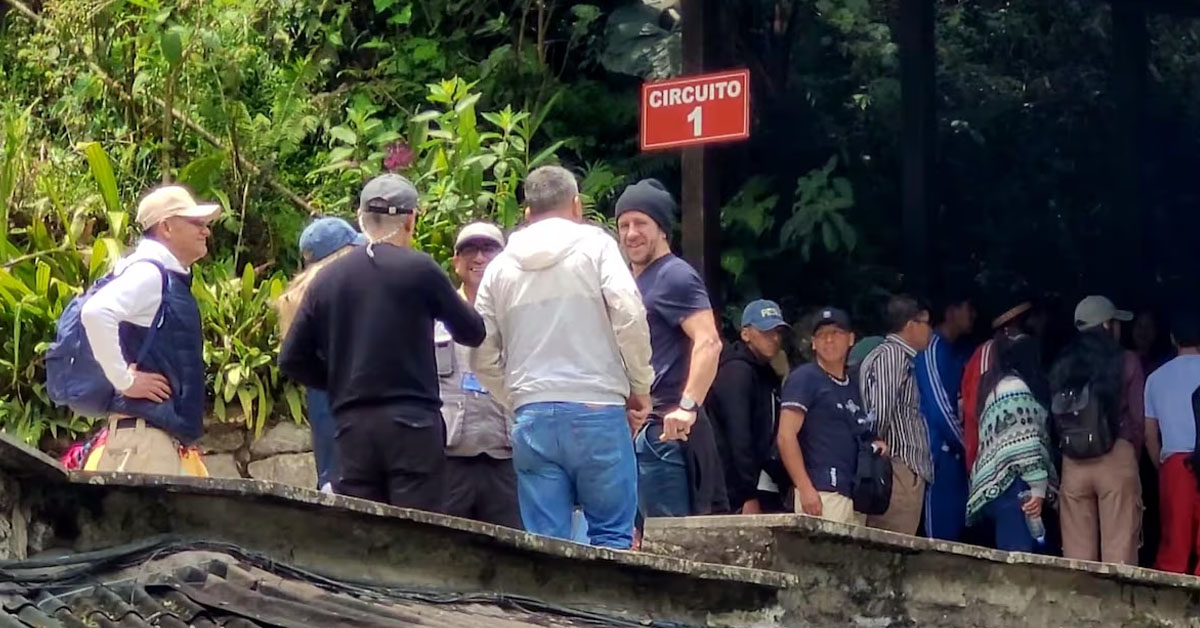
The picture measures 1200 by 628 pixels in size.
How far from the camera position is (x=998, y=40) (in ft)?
38.9

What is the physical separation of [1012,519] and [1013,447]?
32 cm

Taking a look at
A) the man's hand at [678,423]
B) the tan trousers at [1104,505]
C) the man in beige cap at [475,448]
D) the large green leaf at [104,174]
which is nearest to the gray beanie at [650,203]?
the man in beige cap at [475,448]

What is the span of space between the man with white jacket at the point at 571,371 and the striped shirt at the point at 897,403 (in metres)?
2.29

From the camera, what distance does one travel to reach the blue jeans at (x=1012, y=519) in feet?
27.6

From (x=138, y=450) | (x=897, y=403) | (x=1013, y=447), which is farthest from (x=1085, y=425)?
(x=138, y=450)

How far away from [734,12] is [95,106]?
321 centimetres

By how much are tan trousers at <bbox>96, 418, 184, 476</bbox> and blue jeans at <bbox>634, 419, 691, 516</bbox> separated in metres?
1.53

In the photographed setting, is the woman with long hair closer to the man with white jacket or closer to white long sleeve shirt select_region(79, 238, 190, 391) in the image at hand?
the man with white jacket

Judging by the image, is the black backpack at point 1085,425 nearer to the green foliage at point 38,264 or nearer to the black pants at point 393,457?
the black pants at point 393,457

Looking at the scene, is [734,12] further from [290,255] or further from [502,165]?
[290,255]

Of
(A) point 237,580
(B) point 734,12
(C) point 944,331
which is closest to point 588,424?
(A) point 237,580

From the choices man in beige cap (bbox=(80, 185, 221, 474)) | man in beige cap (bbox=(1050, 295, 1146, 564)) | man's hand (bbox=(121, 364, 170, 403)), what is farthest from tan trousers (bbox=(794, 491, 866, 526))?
man's hand (bbox=(121, 364, 170, 403))

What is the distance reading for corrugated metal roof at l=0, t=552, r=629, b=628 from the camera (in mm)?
4129

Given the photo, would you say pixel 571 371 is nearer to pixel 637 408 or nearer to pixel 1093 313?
pixel 637 408
